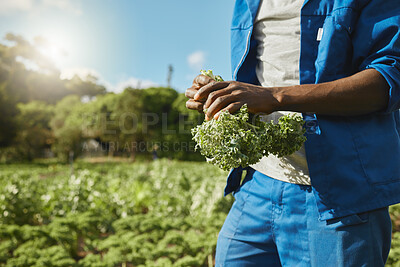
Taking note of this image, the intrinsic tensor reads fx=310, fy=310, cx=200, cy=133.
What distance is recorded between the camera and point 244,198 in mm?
1422

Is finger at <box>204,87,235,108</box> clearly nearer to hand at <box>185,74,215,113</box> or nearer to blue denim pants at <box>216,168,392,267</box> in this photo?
hand at <box>185,74,215,113</box>

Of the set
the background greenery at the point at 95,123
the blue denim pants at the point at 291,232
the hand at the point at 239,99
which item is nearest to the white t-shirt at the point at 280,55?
the blue denim pants at the point at 291,232

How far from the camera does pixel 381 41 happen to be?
1.08 m

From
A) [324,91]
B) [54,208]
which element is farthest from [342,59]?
[54,208]

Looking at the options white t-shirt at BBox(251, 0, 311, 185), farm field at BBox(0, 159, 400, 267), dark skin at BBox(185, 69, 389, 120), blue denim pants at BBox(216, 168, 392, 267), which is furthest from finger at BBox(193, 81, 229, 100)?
farm field at BBox(0, 159, 400, 267)

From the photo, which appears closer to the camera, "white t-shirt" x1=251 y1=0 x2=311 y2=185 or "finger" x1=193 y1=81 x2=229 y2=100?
"finger" x1=193 y1=81 x2=229 y2=100

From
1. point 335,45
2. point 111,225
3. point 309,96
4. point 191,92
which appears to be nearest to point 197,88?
point 191,92

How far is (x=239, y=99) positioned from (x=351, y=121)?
45 centimetres

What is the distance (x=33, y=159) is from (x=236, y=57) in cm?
2889

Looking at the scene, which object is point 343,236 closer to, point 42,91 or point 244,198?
point 244,198

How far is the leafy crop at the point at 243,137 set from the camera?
101 centimetres

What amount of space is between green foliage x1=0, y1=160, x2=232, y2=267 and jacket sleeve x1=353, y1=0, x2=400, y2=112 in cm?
264

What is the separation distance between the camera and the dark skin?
1023 millimetres

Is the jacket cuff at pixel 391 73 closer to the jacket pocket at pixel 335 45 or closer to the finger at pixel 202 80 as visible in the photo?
the jacket pocket at pixel 335 45
